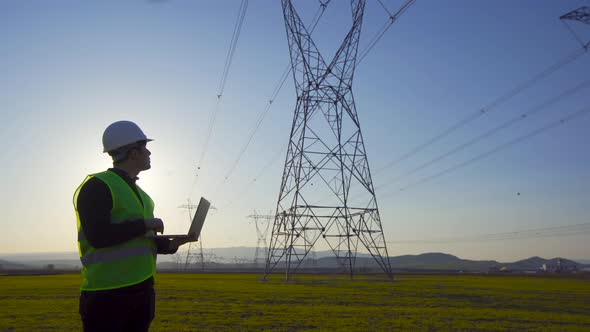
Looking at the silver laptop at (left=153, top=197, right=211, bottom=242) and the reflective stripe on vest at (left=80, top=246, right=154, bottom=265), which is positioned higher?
the silver laptop at (left=153, top=197, right=211, bottom=242)

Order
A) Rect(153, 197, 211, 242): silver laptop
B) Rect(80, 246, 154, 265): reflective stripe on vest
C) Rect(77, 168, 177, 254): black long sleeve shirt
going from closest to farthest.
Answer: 1. Rect(77, 168, 177, 254): black long sleeve shirt
2. Rect(80, 246, 154, 265): reflective stripe on vest
3. Rect(153, 197, 211, 242): silver laptop

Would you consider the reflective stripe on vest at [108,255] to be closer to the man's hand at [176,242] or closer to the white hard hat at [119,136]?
the man's hand at [176,242]

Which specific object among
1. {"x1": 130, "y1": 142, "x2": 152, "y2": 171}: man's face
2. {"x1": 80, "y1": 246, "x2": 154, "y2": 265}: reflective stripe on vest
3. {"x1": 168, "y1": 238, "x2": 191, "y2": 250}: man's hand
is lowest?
{"x1": 80, "y1": 246, "x2": 154, "y2": 265}: reflective stripe on vest

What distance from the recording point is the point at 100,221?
327 centimetres

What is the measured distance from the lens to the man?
330 centimetres

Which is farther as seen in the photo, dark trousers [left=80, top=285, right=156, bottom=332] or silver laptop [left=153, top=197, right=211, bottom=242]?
silver laptop [left=153, top=197, right=211, bottom=242]

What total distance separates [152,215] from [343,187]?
32.5 meters

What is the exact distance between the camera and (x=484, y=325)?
13438mm

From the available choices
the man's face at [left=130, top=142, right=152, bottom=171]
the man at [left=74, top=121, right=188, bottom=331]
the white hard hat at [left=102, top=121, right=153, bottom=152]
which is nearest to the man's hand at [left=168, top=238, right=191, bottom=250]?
the man at [left=74, top=121, right=188, bottom=331]

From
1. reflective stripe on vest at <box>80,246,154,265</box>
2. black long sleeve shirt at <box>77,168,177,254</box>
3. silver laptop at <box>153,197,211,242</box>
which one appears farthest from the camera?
silver laptop at <box>153,197,211,242</box>

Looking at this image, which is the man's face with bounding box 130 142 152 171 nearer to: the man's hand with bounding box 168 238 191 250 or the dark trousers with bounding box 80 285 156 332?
the man's hand with bounding box 168 238 191 250

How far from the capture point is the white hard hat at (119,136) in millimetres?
3740

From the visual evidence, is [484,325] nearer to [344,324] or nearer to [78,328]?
[344,324]

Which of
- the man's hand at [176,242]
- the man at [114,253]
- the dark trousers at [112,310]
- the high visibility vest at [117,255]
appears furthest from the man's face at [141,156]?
the dark trousers at [112,310]
